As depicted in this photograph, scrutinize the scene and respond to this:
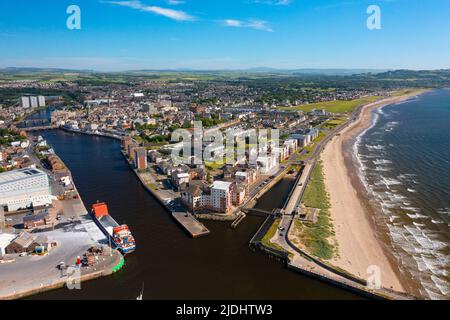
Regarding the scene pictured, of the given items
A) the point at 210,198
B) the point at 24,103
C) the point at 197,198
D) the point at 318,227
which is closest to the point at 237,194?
the point at 210,198

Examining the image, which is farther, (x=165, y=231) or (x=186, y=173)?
(x=186, y=173)

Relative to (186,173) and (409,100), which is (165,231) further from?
(409,100)

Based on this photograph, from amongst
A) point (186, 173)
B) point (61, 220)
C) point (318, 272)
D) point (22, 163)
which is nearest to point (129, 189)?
point (186, 173)

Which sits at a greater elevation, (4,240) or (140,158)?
(140,158)

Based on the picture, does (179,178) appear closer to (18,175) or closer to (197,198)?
(197,198)

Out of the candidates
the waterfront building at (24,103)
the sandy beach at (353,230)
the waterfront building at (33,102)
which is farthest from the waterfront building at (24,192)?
the waterfront building at (33,102)

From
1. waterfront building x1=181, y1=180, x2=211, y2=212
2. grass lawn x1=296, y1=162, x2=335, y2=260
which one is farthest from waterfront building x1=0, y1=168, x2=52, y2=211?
grass lawn x1=296, y1=162, x2=335, y2=260
